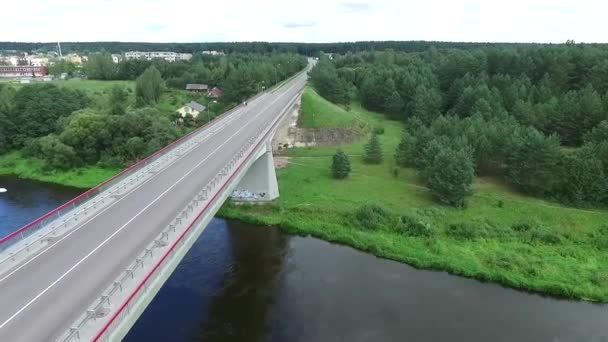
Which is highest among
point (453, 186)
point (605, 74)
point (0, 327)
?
point (605, 74)

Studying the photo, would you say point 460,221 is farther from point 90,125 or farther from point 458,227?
point 90,125

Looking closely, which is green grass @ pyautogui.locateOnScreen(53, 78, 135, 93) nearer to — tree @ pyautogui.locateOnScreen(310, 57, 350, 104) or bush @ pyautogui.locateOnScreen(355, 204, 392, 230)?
tree @ pyautogui.locateOnScreen(310, 57, 350, 104)

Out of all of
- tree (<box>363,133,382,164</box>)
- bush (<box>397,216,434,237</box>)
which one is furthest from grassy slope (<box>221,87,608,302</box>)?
tree (<box>363,133,382,164</box>)

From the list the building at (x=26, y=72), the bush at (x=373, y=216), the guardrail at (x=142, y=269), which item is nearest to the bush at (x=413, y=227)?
the bush at (x=373, y=216)

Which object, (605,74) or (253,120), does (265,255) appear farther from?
(605,74)

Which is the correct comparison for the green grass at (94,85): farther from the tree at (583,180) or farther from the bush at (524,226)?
the tree at (583,180)

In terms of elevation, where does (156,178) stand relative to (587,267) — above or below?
above

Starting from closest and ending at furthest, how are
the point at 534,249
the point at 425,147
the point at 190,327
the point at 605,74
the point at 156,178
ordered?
the point at 190,327 → the point at 156,178 → the point at 534,249 → the point at 425,147 → the point at 605,74

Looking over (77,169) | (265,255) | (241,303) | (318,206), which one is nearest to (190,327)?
(241,303)
